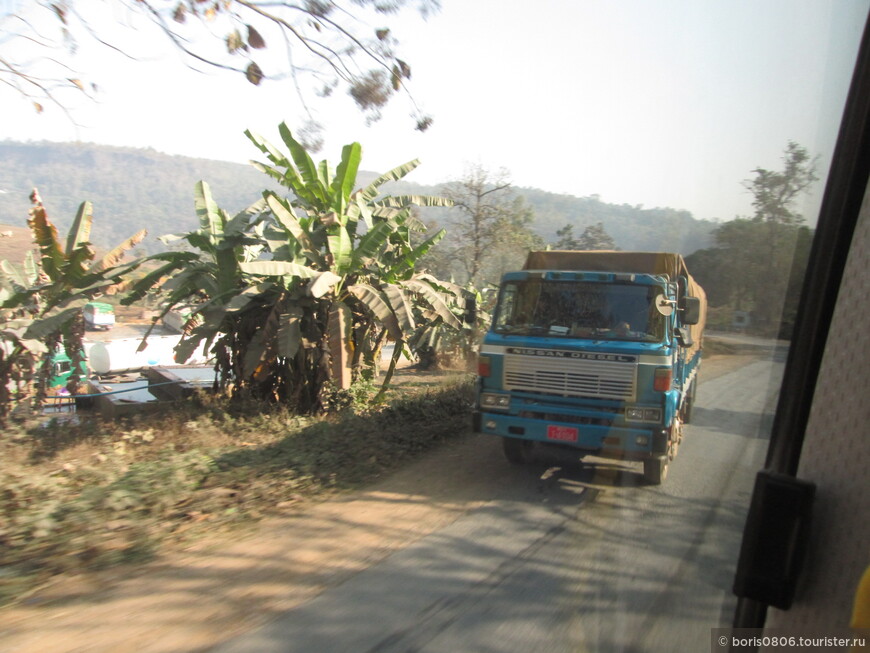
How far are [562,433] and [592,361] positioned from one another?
827mm

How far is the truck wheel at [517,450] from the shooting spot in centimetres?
753

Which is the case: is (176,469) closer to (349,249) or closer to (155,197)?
(349,249)

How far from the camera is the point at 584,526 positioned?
18.6 ft

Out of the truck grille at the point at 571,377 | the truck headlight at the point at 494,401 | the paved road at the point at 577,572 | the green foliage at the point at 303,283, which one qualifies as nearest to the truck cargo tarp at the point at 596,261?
the truck grille at the point at 571,377

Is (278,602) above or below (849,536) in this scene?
below

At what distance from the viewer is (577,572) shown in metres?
4.61

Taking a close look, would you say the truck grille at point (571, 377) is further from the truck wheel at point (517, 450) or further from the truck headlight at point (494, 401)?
the truck wheel at point (517, 450)

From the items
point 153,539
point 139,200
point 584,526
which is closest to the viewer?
point 153,539

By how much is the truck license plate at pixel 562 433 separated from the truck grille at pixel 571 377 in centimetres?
36

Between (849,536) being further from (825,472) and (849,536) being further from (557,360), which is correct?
(557,360)

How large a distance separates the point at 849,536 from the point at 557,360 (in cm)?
536

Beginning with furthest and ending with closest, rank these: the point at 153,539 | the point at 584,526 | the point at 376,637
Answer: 1. the point at 584,526
2. the point at 153,539
3. the point at 376,637

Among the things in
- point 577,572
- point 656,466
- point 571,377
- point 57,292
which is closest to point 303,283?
point 57,292

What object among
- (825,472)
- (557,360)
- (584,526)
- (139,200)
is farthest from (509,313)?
(139,200)
